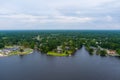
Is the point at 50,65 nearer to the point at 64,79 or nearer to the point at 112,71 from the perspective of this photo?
the point at 64,79

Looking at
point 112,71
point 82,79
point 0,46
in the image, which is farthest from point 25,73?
point 0,46

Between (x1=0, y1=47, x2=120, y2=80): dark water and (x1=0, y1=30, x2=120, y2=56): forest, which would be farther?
(x1=0, y1=30, x2=120, y2=56): forest

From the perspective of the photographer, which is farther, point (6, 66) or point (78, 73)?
point (6, 66)

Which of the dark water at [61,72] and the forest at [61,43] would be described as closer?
the dark water at [61,72]

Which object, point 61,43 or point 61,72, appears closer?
point 61,72

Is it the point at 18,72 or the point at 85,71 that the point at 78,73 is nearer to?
the point at 85,71

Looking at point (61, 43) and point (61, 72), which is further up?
point (61, 43)

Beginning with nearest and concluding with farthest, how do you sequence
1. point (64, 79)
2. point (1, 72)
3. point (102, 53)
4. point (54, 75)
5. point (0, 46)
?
point (64, 79) < point (54, 75) < point (1, 72) < point (102, 53) < point (0, 46)

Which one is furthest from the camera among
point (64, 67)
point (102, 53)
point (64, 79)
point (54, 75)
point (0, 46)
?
point (0, 46)

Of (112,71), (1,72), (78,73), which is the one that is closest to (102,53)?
(112,71)
